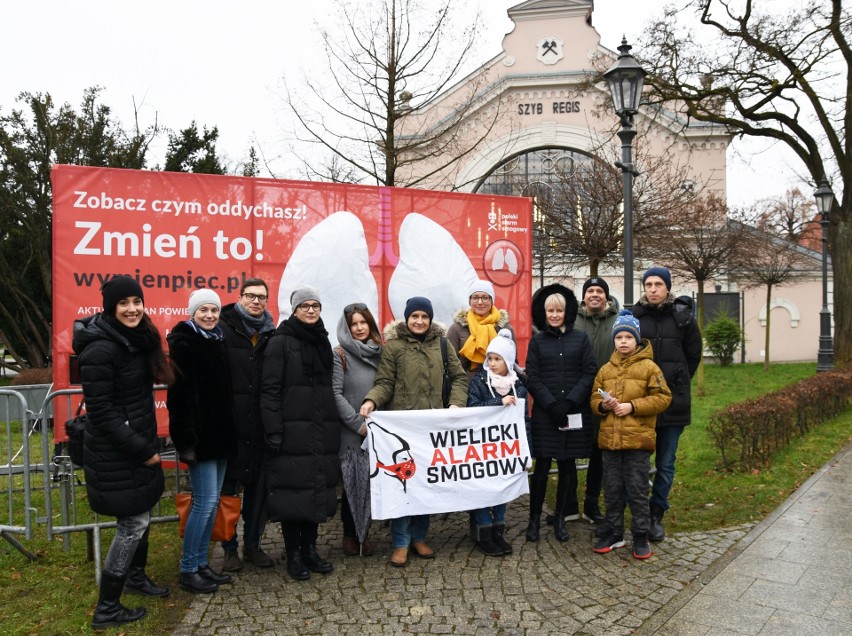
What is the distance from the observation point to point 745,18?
1775 cm

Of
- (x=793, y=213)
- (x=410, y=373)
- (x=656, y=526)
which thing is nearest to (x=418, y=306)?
(x=410, y=373)

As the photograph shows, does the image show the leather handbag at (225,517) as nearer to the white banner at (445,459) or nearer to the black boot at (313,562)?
the black boot at (313,562)

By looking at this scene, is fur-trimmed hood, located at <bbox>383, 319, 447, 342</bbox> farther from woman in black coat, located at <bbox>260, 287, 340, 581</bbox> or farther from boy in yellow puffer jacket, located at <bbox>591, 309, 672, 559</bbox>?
boy in yellow puffer jacket, located at <bbox>591, 309, 672, 559</bbox>

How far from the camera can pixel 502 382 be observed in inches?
213

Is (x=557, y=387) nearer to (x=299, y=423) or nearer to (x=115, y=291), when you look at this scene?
(x=299, y=423)

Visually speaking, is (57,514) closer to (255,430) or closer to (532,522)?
(255,430)

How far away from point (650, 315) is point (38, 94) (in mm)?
17465

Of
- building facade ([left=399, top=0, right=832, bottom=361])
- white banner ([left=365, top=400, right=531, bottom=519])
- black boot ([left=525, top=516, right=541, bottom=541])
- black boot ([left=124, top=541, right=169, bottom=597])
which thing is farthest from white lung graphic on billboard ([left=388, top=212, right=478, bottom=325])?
building facade ([left=399, top=0, right=832, bottom=361])

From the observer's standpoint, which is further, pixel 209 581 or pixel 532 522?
pixel 532 522

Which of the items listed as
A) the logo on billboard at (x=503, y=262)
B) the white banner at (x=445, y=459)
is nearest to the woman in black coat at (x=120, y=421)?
the white banner at (x=445, y=459)

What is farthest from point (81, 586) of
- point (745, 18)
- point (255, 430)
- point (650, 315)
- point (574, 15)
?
point (574, 15)

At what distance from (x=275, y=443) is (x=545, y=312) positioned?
2.39m

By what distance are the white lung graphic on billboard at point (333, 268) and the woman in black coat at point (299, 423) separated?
6.71 ft

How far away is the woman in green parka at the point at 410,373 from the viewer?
5195 mm
